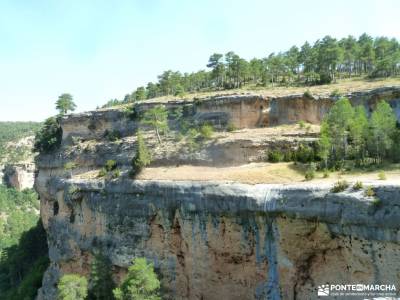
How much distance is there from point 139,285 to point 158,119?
18.0 metres

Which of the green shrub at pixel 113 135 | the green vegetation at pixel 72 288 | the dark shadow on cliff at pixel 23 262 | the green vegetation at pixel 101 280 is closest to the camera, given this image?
the green vegetation at pixel 72 288

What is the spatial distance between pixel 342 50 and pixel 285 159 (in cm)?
2556

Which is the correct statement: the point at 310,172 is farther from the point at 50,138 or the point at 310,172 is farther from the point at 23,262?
the point at 23,262

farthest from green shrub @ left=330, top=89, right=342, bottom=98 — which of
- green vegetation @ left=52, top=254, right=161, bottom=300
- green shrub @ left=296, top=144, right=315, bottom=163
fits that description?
green vegetation @ left=52, top=254, right=161, bottom=300

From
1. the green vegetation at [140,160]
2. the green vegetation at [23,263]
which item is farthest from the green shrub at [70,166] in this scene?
the green vegetation at [23,263]

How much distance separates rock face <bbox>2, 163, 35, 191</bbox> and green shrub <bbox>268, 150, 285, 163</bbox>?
88.6 m

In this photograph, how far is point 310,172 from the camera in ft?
87.2

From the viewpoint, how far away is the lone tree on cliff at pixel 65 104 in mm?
53938

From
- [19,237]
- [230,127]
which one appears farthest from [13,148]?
[230,127]

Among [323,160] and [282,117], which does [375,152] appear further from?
[282,117]

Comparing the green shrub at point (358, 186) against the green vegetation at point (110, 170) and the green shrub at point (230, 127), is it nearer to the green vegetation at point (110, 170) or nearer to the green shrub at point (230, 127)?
the green shrub at point (230, 127)

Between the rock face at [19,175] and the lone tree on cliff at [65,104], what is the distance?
58.5 metres

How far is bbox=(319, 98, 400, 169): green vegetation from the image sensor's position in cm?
2889

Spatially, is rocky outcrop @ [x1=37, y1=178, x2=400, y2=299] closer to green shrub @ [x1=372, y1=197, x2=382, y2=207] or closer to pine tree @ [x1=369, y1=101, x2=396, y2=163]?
green shrub @ [x1=372, y1=197, x2=382, y2=207]
